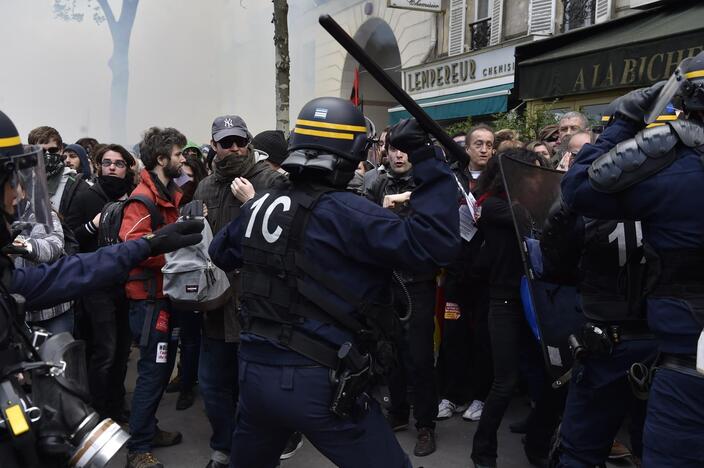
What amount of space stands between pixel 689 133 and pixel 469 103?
9.98m

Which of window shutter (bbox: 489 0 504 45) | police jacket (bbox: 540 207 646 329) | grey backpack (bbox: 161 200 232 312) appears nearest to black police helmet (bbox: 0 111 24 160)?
grey backpack (bbox: 161 200 232 312)

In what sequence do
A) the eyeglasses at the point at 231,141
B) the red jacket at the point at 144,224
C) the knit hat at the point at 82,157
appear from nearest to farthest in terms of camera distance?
the red jacket at the point at 144,224, the eyeglasses at the point at 231,141, the knit hat at the point at 82,157

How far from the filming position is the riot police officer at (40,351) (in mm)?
1770

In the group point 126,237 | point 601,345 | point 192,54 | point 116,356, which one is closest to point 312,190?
point 601,345

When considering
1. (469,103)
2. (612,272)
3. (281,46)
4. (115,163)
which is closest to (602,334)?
(612,272)

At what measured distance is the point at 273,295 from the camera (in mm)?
2385

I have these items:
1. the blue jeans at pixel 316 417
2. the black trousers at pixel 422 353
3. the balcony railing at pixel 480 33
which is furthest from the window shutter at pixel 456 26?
the blue jeans at pixel 316 417

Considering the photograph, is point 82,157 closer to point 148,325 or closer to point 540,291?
point 148,325

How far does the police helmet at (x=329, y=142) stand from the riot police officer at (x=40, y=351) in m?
0.66

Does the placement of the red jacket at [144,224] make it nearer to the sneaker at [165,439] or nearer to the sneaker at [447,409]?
the sneaker at [165,439]

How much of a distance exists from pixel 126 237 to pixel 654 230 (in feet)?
8.42

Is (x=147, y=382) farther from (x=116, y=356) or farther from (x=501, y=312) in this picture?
(x=501, y=312)

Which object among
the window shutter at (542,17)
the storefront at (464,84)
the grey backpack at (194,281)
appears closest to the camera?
the grey backpack at (194,281)

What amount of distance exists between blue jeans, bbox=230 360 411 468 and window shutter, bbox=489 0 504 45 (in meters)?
10.9
